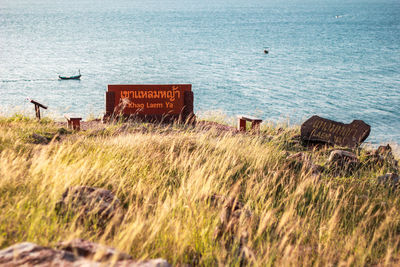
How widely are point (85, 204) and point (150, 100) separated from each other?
1016cm

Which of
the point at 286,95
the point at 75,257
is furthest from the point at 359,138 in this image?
the point at 286,95

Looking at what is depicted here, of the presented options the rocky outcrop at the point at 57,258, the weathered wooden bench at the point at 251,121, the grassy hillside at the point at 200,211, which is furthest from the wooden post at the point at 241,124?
the rocky outcrop at the point at 57,258

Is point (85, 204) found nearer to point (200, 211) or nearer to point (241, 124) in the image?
point (200, 211)

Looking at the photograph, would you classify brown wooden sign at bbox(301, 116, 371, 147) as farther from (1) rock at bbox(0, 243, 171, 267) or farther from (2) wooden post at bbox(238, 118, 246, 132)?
(1) rock at bbox(0, 243, 171, 267)

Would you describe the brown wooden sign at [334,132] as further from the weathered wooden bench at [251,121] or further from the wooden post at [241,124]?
the wooden post at [241,124]

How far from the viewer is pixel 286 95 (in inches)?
1565

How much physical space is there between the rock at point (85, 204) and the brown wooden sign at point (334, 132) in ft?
29.2

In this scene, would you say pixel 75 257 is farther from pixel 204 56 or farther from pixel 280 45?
pixel 280 45

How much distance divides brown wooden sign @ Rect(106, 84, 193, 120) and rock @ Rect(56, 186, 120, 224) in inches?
378

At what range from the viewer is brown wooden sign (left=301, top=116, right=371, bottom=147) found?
12398 mm

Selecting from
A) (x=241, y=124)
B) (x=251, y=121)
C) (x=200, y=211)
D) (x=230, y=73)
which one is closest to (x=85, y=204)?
(x=200, y=211)

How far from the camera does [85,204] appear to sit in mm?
4551

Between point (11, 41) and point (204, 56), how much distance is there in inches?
1874

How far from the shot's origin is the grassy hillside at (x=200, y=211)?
389 centimetres
